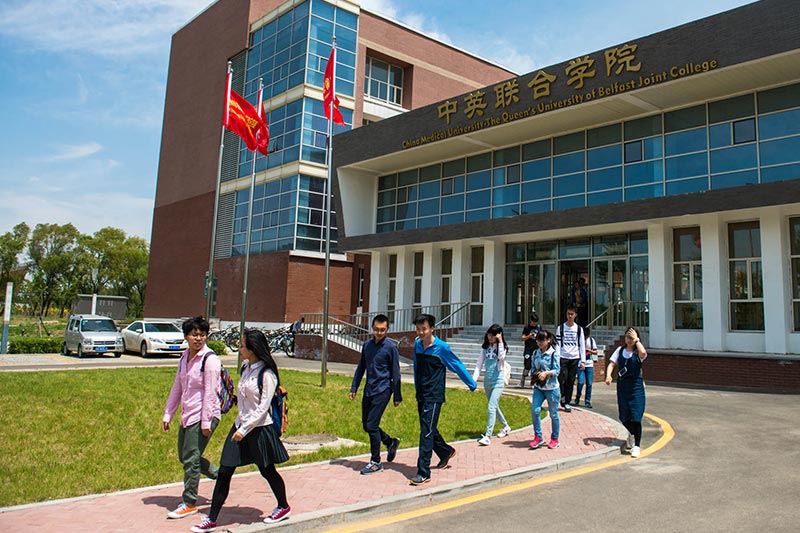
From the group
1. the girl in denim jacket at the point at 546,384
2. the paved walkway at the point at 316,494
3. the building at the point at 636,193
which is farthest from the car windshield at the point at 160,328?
the girl in denim jacket at the point at 546,384

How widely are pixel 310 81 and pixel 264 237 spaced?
8.69 m

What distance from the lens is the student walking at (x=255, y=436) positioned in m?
5.15

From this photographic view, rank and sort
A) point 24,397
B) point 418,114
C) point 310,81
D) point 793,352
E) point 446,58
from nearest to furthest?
1. point 24,397
2. point 793,352
3. point 418,114
4. point 310,81
5. point 446,58

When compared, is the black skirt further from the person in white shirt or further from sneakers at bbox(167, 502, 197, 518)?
the person in white shirt

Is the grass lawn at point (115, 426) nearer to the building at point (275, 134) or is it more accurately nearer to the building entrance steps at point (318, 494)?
the building entrance steps at point (318, 494)

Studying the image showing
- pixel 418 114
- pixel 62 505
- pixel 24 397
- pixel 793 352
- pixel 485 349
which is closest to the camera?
pixel 62 505

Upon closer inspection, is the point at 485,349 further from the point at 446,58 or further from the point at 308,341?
the point at 446,58

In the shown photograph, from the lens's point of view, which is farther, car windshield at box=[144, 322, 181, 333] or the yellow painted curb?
car windshield at box=[144, 322, 181, 333]

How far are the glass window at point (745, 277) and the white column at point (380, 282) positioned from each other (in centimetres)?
1500

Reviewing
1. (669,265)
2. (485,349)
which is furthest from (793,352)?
(485,349)

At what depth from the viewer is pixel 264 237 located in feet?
111

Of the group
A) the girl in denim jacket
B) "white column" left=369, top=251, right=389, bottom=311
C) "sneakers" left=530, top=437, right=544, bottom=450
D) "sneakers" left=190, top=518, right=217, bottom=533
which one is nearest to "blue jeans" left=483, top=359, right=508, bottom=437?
the girl in denim jacket

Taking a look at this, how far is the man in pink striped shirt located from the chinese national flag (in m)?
16.7

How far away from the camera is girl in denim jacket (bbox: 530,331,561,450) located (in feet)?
27.8
